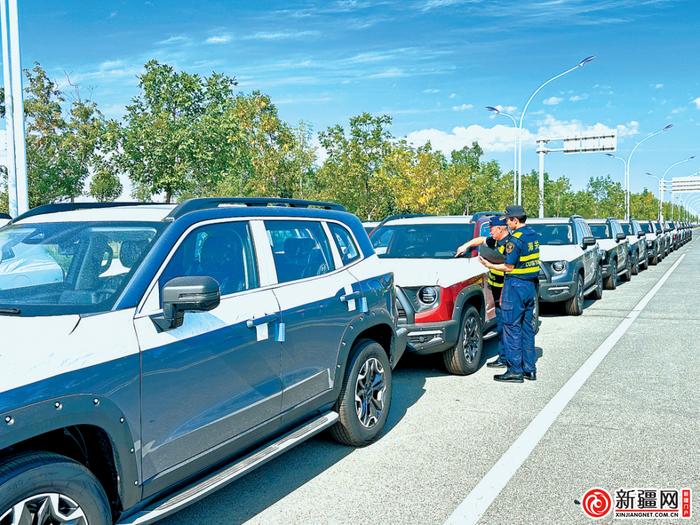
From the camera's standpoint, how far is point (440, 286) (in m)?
6.94

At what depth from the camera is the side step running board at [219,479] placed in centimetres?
304

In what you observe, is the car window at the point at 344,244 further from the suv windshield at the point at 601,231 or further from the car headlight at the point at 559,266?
the suv windshield at the point at 601,231

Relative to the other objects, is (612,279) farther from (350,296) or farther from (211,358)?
(211,358)

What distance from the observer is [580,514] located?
3.99m

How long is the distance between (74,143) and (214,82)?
7657mm

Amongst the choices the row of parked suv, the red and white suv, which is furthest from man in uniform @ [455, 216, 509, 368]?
the row of parked suv

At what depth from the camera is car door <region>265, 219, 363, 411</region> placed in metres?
4.14

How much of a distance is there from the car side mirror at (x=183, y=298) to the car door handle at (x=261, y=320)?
55 cm

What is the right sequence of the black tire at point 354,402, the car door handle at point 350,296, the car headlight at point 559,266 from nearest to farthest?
the car door handle at point 350,296, the black tire at point 354,402, the car headlight at point 559,266

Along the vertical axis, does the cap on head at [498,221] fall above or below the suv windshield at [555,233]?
above

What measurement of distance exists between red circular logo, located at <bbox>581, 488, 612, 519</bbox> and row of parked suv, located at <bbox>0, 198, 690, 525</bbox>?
1.63m

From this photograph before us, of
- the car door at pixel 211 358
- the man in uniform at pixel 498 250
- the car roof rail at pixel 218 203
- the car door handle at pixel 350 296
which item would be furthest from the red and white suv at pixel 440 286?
the car door at pixel 211 358

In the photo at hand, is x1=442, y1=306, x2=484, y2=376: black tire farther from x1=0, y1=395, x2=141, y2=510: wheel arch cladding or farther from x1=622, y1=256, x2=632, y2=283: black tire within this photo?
x1=622, y1=256, x2=632, y2=283: black tire

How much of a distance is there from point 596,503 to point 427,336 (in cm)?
286
